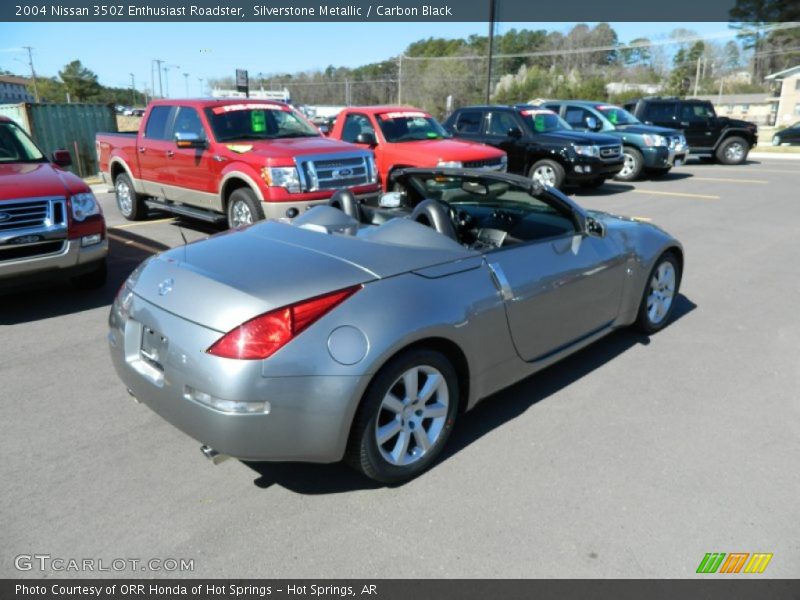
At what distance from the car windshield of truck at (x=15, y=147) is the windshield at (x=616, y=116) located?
1380cm

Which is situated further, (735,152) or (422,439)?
(735,152)

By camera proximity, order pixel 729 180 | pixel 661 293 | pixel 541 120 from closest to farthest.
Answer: pixel 661 293, pixel 541 120, pixel 729 180

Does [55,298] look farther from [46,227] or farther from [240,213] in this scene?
[240,213]

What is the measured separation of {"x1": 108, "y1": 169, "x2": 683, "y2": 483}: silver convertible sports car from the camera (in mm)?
2582

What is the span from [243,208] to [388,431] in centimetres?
559

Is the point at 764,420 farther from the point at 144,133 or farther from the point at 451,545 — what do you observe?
the point at 144,133

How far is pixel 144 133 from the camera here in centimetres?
940

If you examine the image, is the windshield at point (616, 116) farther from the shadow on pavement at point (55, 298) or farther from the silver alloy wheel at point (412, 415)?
the silver alloy wheel at point (412, 415)

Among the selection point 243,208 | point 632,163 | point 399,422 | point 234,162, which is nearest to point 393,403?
point 399,422

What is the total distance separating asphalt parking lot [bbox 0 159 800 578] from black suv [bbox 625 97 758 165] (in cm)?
1560

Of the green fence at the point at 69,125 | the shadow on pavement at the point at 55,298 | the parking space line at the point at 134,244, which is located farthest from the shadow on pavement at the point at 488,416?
the green fence at the point at 69,125

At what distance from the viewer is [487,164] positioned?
1066cm

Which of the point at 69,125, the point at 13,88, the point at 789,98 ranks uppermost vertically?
the point at 13,88

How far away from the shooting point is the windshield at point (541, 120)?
13.5 meters
